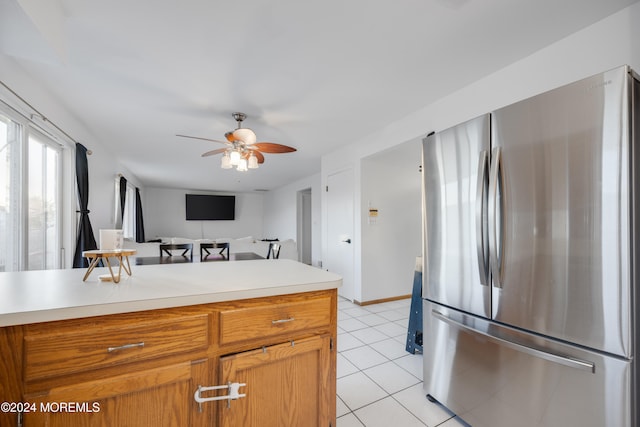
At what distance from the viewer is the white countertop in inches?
29.0

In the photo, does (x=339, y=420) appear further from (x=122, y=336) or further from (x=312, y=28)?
(x=312, y=28)

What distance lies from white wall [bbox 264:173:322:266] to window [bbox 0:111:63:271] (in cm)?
413

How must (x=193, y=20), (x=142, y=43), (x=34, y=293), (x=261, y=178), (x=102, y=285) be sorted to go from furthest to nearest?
(x=261, y=178)
(x=142, y=43)
(x=193, y=20)
(x=102, y=285)
(x=34, y=293)

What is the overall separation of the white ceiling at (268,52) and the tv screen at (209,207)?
18.7ft

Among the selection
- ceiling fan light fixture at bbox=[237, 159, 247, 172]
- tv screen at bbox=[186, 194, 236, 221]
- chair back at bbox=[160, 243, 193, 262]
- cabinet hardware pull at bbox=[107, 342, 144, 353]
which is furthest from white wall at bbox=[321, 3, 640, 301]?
tv screen at bbox=[186, 194, 236, 221]

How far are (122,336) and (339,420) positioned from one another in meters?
1.37

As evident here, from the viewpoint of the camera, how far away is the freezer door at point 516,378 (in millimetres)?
1002

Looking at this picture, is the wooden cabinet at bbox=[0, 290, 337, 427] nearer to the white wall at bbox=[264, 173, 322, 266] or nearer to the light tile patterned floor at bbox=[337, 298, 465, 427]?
the light tile patterned floor at bbox=[337, 298, 465, 427]

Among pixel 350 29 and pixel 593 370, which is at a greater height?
pixel 350 29

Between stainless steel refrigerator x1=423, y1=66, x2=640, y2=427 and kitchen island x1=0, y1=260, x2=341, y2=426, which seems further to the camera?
stainless steel refrigerator x1=423, y1=66, x2=640, y2=427

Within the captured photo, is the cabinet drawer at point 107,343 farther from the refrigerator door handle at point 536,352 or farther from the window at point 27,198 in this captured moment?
the window at point 27,198

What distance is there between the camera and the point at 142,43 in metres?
1.66

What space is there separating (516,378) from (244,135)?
258 centimetres

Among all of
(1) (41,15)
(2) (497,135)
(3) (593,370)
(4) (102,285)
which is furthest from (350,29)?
(3) (593,370)
